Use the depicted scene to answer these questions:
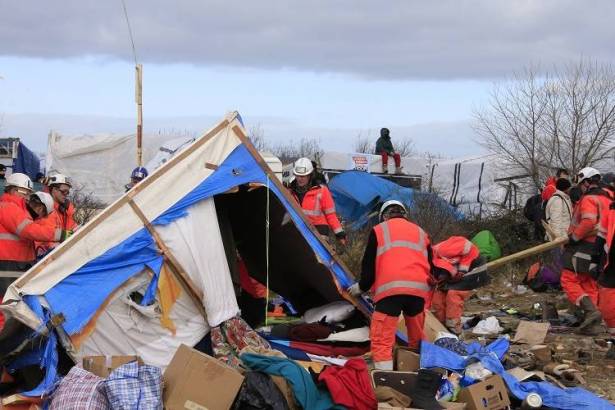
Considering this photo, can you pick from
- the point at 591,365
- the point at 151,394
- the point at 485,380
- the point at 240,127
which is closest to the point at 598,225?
the point at 591,365

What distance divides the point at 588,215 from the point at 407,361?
3.31 metres

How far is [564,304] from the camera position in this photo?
39.2 ft

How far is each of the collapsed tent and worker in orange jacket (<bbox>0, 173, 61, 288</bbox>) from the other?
834 centimetres

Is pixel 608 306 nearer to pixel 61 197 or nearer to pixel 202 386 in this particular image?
pixel 202 386

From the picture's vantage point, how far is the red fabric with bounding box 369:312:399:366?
23.9ft

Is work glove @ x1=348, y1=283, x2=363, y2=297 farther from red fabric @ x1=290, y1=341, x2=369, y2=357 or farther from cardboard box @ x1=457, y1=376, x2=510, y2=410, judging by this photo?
cardboard box @ x1=457, y1=376, x2=510, y2=410

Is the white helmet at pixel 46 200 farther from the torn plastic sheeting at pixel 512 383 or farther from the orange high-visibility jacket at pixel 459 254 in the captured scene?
the torn plastic sheeting at pixel 512 383

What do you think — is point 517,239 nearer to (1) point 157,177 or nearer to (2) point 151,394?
(1) point 157,177

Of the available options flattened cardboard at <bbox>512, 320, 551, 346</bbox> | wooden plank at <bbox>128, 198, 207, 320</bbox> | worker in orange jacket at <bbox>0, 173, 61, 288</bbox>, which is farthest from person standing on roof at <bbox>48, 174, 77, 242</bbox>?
flattened cardboard at <bbox>512, 320, 551, 346</bbox>

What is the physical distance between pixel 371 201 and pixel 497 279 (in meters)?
3.58

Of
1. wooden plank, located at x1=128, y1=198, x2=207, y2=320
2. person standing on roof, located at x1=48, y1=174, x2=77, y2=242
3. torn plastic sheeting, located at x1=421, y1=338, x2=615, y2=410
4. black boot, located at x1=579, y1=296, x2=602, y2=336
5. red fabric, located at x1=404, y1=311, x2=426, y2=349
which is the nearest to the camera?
torn plastic sheeting, located at x1=421, y1=338, x2=615, y2=410

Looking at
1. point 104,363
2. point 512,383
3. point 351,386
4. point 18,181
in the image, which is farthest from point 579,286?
point 18,181

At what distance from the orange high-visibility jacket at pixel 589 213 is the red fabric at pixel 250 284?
357 centimetres

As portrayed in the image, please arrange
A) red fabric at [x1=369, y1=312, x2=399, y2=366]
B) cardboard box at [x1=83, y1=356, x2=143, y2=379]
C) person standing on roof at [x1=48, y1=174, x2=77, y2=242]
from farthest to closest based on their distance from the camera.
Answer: person standing on roof at [x1=48, y1=174, x2=77, y2=242] < red fabric at [x1=369, y1=312, x2=399, y2=366] < cardboard box at [x1=83, y1=356, x2=143, y2=379]
